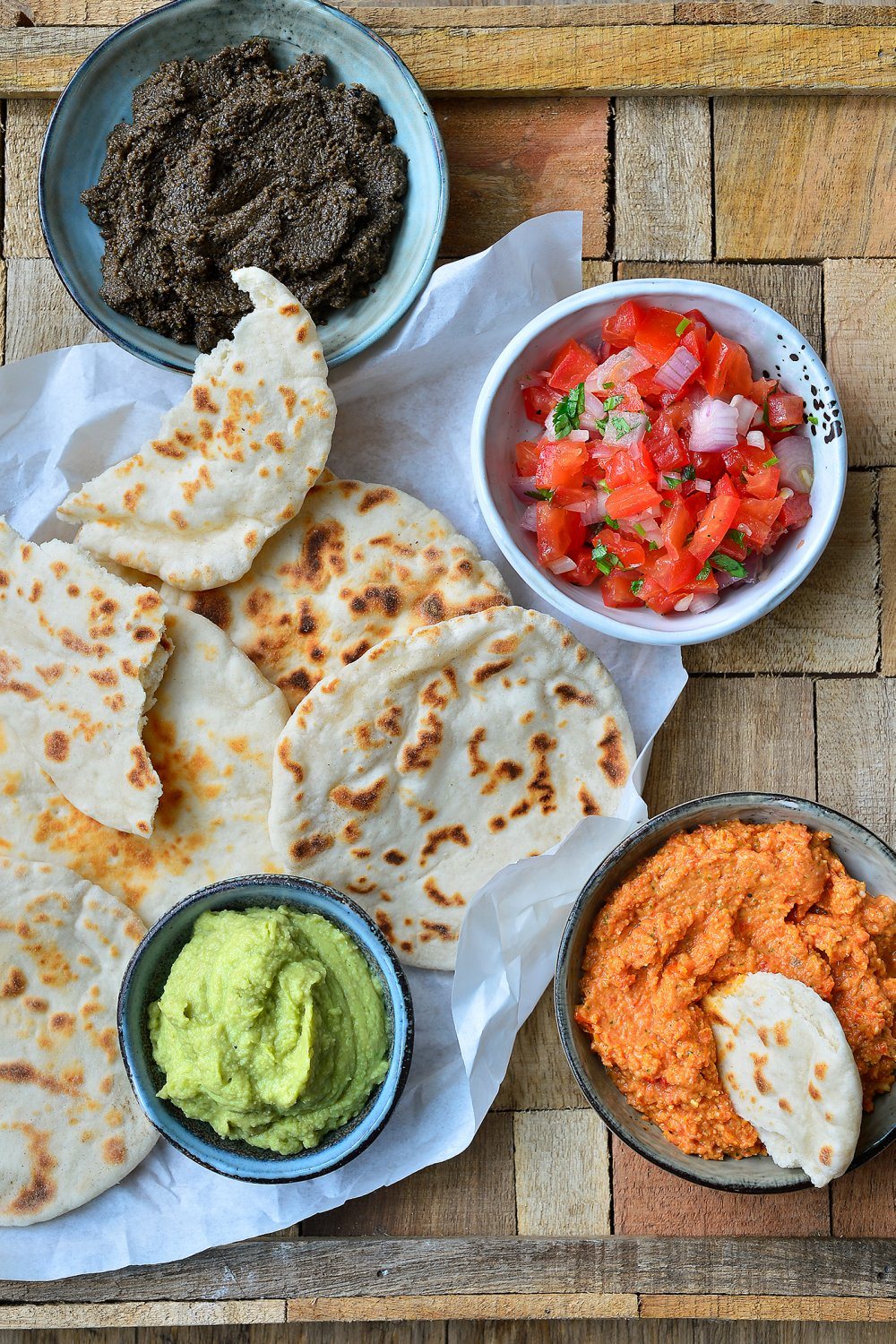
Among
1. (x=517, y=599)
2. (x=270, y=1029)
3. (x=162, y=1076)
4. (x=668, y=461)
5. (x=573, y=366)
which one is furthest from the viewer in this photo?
(x=517, y=599)

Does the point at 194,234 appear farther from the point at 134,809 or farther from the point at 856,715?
the point at 856,715

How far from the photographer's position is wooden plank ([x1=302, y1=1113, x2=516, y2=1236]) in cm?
284

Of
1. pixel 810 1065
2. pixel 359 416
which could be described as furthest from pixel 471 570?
pixel 810 1065

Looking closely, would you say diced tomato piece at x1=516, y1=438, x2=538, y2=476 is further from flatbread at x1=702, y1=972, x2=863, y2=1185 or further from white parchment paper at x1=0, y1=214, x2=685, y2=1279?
flatbread at x1=702, y1=972, x2=863, y2=1185

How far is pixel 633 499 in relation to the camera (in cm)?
259

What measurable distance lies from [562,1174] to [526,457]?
1.78 meters

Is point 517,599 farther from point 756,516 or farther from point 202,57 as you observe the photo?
point 202,57

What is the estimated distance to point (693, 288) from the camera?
8.51 feet

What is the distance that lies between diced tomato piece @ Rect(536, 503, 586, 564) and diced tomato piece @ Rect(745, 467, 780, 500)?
0.40 m

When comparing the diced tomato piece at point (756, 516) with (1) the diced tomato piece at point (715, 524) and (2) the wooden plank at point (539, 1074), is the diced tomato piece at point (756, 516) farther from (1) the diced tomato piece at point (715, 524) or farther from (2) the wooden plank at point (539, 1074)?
(2) the wooden plank at point (539, 1074)

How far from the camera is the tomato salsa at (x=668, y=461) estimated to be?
8.57 feet

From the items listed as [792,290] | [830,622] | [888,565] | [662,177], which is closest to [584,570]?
[830,622]

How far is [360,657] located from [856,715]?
1.29 metres

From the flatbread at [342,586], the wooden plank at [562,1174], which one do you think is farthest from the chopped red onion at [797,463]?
the wooden plank at [562,1174]
